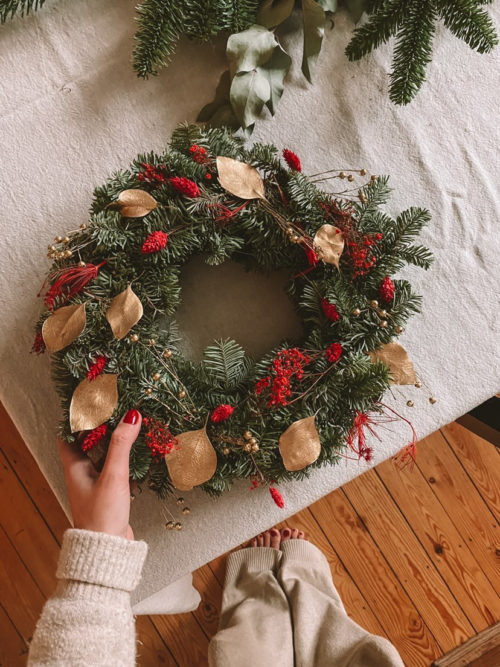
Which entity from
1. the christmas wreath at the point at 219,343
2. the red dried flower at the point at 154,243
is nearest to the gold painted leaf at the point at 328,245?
the christmas wreath at the point at 219,343

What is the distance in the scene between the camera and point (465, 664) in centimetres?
134

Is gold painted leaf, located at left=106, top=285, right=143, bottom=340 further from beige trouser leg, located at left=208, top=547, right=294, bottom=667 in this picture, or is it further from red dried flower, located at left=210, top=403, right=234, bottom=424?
beige trouser leg, located at left=208, top=547, right=294, bottom=667

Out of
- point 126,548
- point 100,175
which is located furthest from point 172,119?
point 126,548

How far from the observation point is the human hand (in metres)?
0.76

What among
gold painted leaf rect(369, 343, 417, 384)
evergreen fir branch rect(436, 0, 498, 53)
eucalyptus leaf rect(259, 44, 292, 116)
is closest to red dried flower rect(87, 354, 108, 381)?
gold painted leaf rect(369, 343, 417, 384)

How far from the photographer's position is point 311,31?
2.81 feet

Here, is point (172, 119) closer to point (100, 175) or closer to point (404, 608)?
point (100, 175)

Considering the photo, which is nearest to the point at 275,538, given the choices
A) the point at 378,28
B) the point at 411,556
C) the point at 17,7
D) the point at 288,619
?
the point at 288,619

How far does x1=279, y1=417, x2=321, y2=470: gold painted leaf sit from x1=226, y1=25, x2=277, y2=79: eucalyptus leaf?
0.57 metres

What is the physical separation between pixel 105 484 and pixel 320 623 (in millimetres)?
761

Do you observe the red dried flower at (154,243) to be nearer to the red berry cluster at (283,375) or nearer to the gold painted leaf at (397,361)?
the red berry cluster at (283,375)

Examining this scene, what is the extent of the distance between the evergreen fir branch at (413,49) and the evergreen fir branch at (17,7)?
601 mm

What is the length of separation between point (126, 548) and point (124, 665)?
170 mm

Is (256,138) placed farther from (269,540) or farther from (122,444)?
(269,540)
